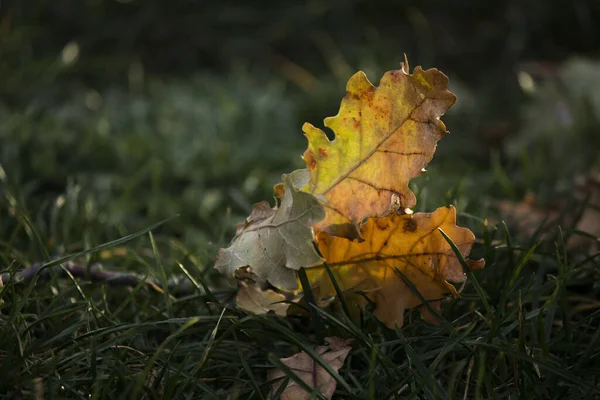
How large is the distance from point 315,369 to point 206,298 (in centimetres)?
33

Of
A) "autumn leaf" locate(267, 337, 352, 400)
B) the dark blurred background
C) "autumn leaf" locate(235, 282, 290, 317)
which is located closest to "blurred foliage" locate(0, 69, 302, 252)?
the dark blurred background

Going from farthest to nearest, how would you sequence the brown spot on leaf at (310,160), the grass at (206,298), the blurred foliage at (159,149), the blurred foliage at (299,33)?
the blurred foliage at (299,33), the blurred foliage at (159,149), the brown spot on leaf at (310,160), the grass at (206,298)

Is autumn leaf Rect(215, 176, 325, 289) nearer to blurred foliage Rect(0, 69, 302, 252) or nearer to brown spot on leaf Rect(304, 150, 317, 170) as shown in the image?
brown spot on leaf Rect(304, 150, 317, 170)

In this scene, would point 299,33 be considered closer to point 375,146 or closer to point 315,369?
point 375,146

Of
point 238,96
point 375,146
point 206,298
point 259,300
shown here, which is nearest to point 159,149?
point 238,96

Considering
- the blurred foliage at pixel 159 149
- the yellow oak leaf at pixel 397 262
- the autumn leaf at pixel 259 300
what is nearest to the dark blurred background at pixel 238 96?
the blurred foliage at pixel 159 149

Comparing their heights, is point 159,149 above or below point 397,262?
below

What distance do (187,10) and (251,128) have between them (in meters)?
1.36

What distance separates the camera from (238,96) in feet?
11.9

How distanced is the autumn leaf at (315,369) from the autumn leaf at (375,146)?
200 mm

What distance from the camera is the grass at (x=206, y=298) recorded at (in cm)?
113

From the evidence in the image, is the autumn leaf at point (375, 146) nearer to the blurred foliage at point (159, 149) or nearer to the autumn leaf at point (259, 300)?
the autumn leaf at point (259, 300)

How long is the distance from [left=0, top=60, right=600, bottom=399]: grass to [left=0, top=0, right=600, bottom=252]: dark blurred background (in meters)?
0.02

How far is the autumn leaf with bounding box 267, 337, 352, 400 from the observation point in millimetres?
1144
